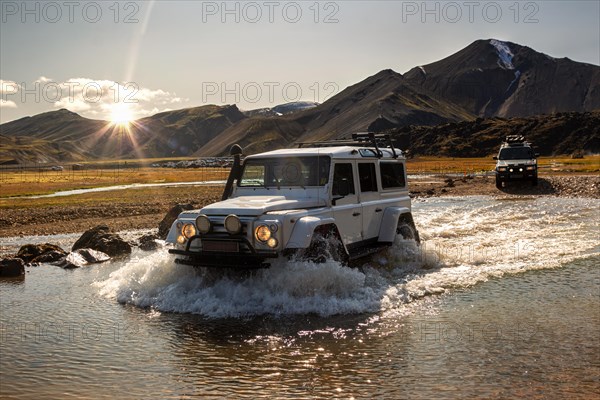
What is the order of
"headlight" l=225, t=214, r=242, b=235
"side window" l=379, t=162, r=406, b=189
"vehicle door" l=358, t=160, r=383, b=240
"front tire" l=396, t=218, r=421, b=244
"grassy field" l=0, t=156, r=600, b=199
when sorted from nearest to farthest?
"headlight" l=225, t=214, r=242, b=235 < "vehicle door" l=358, t=160, r=383, b=240 < "side window" l=379, t=162, r=406, b=189 < "front tire" l=396, t=218, r=421, b=244 < "grassy field" l=0, t=156, r=600, b=199

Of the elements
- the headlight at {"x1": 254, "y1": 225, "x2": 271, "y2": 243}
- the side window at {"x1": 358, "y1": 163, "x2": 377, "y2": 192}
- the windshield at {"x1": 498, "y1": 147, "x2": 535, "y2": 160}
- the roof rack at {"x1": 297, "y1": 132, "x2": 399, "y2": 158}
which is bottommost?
the headlight at {"x1": 254, "y1": 225, "x2": 271, "y2": 243}

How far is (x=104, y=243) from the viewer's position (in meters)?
16.0

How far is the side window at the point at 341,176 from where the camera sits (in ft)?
33.8

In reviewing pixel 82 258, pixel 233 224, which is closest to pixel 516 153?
pixel 82 258

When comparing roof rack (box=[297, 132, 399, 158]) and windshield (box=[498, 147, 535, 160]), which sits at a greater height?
windshield (box=[498, 147, 535, 160])

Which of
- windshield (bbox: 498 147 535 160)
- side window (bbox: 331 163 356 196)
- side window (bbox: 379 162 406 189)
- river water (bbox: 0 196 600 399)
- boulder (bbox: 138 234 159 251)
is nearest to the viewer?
river water (bbox: 0 196 600 399)

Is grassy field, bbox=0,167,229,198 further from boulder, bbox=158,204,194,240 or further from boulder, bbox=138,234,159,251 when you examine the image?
boulder, bbox=138,234,159,251

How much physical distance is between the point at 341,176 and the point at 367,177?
1.06 meters

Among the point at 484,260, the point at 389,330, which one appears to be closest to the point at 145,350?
the point at 389,330

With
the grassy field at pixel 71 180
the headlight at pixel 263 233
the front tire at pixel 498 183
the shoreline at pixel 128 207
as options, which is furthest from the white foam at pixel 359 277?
the grassy field at pixel 71 180

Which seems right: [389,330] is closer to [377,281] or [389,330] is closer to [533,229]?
[377,281]

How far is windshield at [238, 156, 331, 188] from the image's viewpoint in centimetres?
1034

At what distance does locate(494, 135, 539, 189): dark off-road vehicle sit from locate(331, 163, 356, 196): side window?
27.0 meters

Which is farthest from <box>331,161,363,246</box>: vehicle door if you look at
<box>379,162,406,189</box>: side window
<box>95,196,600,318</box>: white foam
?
<box>379,162,406,189</box>: side window
